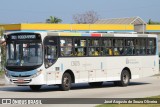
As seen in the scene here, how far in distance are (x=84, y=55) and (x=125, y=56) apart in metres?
3.28

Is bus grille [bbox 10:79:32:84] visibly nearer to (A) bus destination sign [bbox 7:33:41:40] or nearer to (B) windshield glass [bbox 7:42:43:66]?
(B) windshield glass [bbox 7:42:43:66]

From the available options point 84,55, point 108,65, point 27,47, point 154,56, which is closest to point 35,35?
point 27,47

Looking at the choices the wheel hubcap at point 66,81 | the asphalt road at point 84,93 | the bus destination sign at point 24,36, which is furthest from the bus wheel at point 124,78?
the bus destination sign at point 24,36

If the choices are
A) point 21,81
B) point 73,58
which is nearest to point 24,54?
point 21,81

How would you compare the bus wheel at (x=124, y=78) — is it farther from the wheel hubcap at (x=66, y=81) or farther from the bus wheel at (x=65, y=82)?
the wheel hubcap at (x=66, y=81)

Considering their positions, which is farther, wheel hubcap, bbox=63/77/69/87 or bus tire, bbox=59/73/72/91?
wheel hubcap, bbox=63/77/69/87

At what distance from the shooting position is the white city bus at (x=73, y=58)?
76.6ft

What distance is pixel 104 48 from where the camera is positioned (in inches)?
1050

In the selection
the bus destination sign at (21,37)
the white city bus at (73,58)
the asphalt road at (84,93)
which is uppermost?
the bus destination sign at (21,37)

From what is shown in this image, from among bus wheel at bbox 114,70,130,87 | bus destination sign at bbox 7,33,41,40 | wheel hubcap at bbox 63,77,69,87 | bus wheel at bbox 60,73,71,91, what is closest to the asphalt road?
bus wheel at bbox 60,73,71,91

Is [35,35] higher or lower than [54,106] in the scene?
higher

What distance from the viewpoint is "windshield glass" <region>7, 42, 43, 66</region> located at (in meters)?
23.3

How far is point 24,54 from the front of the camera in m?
23.5

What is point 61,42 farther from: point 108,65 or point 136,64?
point 136,64
